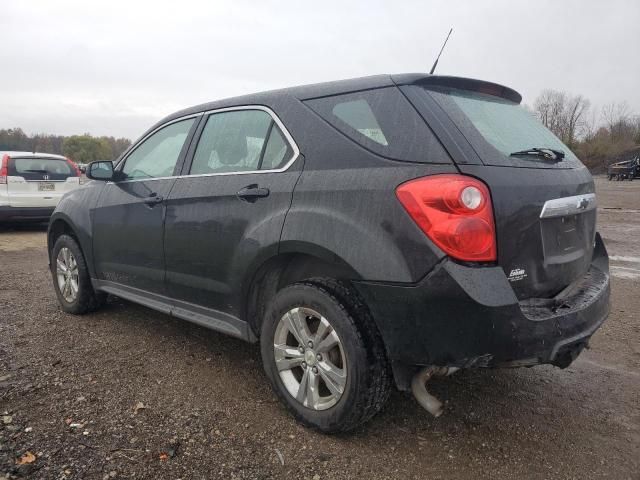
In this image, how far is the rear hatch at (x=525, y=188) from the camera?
7.13 ft

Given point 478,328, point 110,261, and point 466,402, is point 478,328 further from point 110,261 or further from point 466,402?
point 110,261

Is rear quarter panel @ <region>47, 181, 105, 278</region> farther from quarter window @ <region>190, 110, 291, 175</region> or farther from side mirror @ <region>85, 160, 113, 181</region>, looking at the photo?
quarter window @ <region>190, 110, 291, 175</region>

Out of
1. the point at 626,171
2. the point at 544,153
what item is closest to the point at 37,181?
the point at 544,153

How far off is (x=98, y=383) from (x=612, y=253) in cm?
740

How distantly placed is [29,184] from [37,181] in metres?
0.15

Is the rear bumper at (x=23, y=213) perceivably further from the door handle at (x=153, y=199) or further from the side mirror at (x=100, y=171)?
the door handle at (x=153, y=199)

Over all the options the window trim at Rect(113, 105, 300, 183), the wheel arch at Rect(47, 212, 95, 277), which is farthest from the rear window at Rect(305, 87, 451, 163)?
the wheel arch at Rect(47, 212, 95, 277)

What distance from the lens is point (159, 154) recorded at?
12.4 feet

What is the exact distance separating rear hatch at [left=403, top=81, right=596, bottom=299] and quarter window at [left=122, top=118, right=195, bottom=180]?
187cm

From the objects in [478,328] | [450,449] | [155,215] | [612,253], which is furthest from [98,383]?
[612,253]

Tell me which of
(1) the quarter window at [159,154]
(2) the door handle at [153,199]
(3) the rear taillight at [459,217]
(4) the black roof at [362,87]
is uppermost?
(4) the black roof at [362,87]

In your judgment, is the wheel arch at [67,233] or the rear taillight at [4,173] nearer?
the wheel arch at [67,233]

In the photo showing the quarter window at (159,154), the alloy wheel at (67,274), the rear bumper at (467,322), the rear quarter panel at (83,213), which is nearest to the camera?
the rear bumper at (467,322)

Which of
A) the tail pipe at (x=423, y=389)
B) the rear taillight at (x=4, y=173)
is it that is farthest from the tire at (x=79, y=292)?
the rear taillight at (x=4, y=173)
